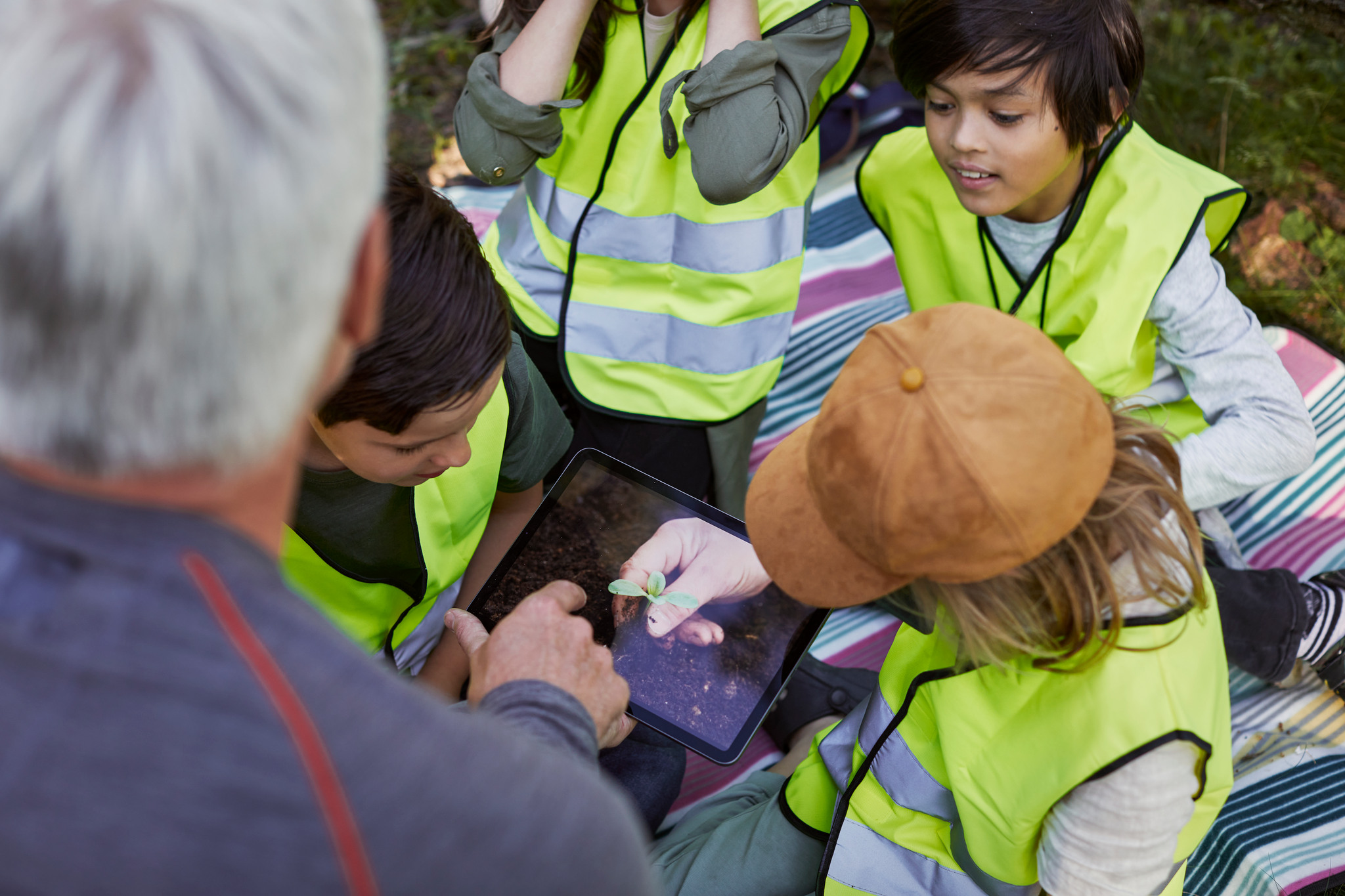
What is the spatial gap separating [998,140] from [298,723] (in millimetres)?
1725

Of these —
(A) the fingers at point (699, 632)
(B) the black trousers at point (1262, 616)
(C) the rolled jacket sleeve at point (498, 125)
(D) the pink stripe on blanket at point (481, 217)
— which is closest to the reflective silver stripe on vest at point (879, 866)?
(A) the fingers at point (699, 632)

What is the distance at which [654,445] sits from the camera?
2.26 metres

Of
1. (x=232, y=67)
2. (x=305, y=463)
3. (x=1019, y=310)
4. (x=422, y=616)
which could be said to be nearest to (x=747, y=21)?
(x=1019, y=310)

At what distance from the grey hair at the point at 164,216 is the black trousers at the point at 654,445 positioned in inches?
62.1

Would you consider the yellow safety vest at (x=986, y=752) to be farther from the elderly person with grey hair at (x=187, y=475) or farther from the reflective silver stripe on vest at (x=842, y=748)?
the elderly person with grey hair at (x=187, y=475)

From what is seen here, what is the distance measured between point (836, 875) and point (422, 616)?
36.3 inches

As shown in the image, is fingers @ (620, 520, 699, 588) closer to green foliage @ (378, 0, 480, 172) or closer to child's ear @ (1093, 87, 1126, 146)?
child's ear @ (1093, 87, 1126, 146)

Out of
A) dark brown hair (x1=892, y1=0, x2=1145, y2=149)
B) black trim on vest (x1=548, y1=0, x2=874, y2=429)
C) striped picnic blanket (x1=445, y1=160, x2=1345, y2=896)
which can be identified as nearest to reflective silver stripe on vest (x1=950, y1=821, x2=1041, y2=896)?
striped picnic blanket (x1=445, y1=160, x2=1345, y2=896)

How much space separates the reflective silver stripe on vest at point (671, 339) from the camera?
2.17 metres

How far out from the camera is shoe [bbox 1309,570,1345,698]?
203cm

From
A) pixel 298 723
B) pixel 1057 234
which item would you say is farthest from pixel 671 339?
pixel 298 723

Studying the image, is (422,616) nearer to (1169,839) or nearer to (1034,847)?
(1034,847)

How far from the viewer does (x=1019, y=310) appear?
214 cm

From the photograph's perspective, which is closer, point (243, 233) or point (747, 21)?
point (243, 233)
